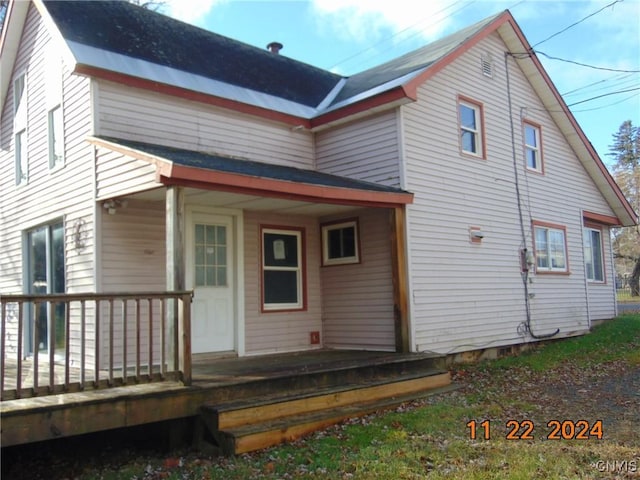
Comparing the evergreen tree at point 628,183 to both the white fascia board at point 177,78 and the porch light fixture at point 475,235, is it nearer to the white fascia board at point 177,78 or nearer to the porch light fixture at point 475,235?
the porch light fixture at point 475,235

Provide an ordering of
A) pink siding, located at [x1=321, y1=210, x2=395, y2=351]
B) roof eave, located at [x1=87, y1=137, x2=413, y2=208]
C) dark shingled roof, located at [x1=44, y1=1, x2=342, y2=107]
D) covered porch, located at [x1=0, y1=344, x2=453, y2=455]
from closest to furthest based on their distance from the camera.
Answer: covered porch, located at [x1=0, y1=344, x2=453, y2=455] < roof eave, located at [x1=87, y1=137, x2=413, y2=208] < dark shingled roof, located at [x1=44, y1=1, x2=342, y2=107] < pink siding, located at [x1=321, y1=210, x2=395, y2=351]

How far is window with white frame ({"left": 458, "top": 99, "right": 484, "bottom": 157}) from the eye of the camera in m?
10.9

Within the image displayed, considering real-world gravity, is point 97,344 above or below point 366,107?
below

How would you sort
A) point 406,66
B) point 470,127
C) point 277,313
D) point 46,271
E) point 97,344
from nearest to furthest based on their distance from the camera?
point 97,344, point 46,271, point 277,313, point 406,66, point 470,127

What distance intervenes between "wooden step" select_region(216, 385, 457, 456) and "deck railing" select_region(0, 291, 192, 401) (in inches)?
30.9

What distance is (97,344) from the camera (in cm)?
544

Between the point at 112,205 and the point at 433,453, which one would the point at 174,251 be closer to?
the point at 112,205

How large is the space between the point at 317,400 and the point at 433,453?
5.37ft

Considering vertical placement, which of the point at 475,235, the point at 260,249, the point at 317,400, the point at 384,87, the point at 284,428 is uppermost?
the point at 384,87

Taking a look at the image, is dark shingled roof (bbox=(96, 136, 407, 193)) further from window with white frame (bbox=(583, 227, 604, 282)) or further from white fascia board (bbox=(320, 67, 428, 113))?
window with white frame (bbox=(583, 227, 604, 282))

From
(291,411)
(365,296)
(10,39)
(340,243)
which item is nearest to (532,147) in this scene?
(340,243)

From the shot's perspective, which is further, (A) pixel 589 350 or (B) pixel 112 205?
(A) pixel 589 350

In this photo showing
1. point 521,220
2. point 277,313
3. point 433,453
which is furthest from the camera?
point 521,220
